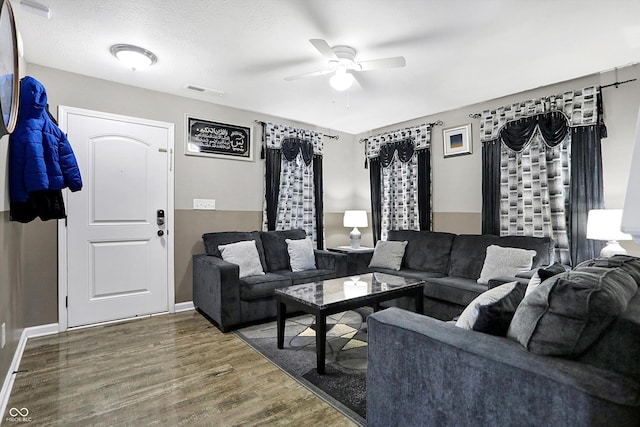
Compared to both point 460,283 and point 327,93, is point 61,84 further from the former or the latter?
point 460,283

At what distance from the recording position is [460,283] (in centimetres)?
316

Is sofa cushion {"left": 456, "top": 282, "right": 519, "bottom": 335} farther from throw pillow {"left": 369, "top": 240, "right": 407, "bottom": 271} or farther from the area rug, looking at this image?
throw pillow {"left": 369, "top": 240, "right": 407, "bottom": 271}

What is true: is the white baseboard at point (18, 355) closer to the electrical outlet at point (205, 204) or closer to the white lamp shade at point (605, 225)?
the electrical outlet at point (205, 204)

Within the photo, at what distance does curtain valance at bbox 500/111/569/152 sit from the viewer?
3295 mm

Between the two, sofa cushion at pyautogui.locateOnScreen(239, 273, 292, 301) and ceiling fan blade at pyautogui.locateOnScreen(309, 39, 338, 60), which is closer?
ceiling fan blade at pyautogui.locateOnScreen(309, 39, 338, 60)

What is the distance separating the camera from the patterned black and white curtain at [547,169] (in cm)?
313

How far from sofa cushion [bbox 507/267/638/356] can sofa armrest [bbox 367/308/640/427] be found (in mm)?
46

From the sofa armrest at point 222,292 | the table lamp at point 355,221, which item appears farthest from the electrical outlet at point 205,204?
the table lamp at point 355,221

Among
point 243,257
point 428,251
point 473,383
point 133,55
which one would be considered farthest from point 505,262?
point 133,55

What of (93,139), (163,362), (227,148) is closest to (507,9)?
(227,148)

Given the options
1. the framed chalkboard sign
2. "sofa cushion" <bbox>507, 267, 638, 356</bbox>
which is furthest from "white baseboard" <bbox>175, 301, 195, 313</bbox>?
"sofa cushion" <bbox>507, 267, 638, 356</bbox>

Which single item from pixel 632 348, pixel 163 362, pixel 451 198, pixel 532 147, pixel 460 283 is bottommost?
pixel 163 362

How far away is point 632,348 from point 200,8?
271 cm

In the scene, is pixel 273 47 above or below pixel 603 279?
above
